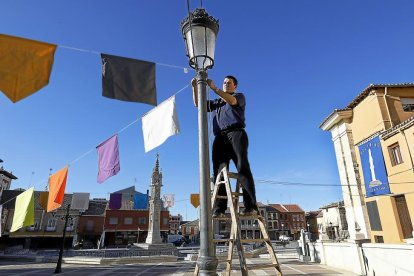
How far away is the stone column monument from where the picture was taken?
92.7 ft

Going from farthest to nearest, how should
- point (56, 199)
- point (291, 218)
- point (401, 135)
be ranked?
1. point (291, 218)
2. point (401, 135)
3. point (56, 199)

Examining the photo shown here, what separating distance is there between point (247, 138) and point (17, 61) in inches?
174

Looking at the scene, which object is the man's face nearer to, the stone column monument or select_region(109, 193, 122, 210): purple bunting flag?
the stone column monument

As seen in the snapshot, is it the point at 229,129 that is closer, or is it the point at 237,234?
the point at 237,234

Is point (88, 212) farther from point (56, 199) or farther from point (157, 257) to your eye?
point (56, 199)

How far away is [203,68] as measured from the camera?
3.47m

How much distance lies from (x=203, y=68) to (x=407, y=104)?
22340 millimetres

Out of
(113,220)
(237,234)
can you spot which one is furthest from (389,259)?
(113,220)

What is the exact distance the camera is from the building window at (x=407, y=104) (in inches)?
777

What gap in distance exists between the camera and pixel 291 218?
70.7m

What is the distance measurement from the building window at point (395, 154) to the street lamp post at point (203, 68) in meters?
18.4

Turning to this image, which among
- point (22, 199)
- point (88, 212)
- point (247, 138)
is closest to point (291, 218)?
point (88, 212)

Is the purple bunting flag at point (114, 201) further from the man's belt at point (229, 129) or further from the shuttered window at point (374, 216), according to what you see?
the man's belt at point (229, 129)

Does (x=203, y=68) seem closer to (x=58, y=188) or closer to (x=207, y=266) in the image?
(x=207, y=266)
